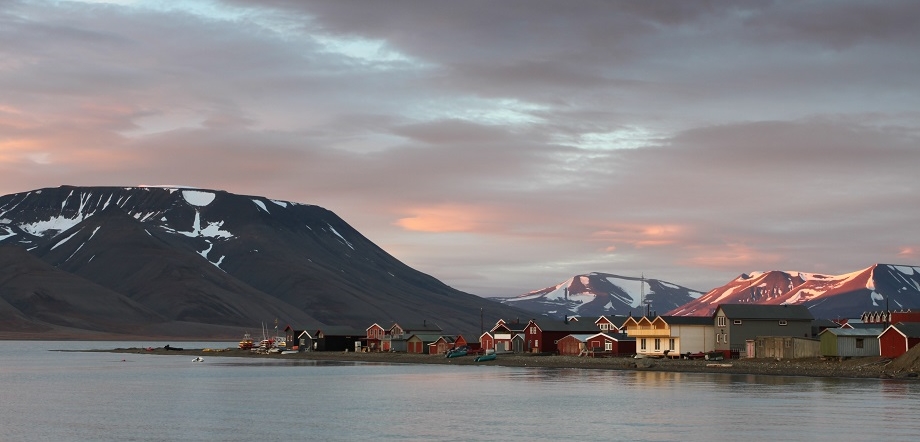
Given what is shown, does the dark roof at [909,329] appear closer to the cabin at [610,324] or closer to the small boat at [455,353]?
the cabin at [610,324]

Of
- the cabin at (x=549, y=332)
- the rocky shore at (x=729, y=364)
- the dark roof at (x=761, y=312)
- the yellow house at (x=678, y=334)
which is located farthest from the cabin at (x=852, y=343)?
the cabin at (x=549, y=332)

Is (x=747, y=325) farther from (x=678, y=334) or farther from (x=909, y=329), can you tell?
(x=909, y=329)

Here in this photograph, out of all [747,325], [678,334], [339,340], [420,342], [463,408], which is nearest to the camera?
[463,408]

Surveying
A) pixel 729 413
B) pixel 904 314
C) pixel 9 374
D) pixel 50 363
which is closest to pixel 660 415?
pixel 729 413

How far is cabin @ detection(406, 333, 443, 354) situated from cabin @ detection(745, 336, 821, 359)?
62.3 metres

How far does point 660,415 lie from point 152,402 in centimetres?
3478

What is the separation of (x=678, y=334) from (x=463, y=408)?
192 ft

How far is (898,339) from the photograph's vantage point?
337 feet

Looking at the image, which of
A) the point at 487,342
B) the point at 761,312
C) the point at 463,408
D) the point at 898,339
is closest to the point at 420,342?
the point at 487,342

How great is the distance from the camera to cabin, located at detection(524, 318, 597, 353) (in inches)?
5807

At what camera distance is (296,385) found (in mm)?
97875

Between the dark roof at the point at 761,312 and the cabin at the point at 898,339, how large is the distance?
16.9m

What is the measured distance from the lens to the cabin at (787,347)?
111 m

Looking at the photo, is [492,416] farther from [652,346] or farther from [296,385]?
[652,346]
